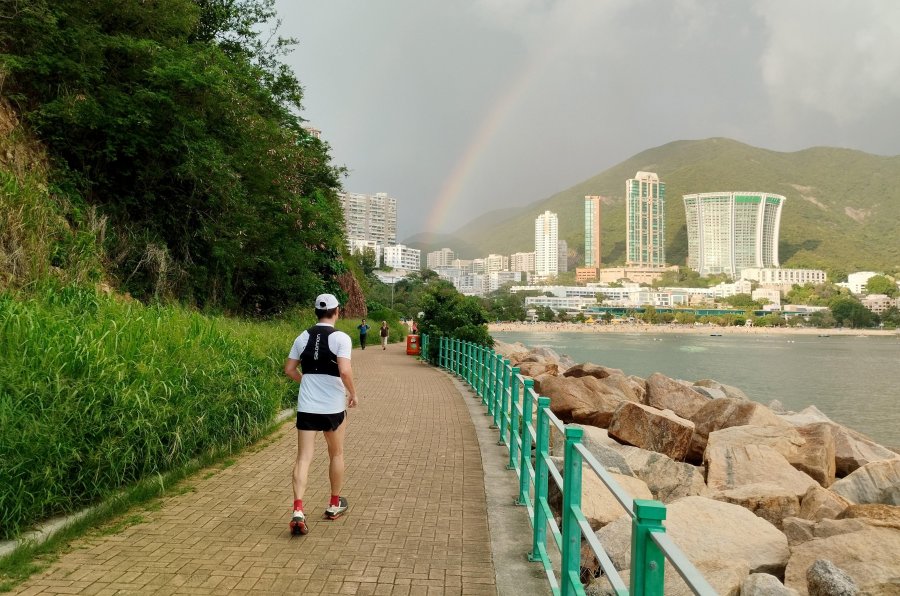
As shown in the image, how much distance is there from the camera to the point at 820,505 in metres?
7.66

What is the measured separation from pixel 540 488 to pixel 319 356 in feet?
6.09

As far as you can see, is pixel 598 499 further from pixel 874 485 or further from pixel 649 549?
pixel 874 485

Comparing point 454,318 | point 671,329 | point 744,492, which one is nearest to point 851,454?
point 744,492

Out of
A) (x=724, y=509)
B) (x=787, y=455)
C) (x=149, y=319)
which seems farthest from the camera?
(x=787, y=455)

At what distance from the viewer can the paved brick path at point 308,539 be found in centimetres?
421

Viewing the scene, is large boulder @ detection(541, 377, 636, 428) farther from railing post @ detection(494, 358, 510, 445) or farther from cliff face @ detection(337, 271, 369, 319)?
cliff face @ detection(337, 271, 369, 319)

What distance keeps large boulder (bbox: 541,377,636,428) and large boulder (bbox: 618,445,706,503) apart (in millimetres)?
3398

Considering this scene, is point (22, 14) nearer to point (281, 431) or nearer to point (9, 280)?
point (9, 280)

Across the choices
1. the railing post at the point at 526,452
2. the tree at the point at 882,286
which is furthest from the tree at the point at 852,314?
the railing post at the point at 526,452

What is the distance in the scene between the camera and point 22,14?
1285cm

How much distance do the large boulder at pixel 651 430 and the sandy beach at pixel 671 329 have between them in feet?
424

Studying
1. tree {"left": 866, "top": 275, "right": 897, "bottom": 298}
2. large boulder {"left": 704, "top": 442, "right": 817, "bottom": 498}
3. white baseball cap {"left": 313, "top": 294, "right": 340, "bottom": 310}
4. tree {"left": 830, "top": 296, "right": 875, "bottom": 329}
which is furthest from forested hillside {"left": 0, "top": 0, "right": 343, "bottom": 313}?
tree {"left": 866, "top": 275, "right": 897, "bottom": 298}

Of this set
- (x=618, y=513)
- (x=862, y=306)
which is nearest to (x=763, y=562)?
(x=618, y=513)

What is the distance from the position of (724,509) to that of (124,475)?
16.7 feet
